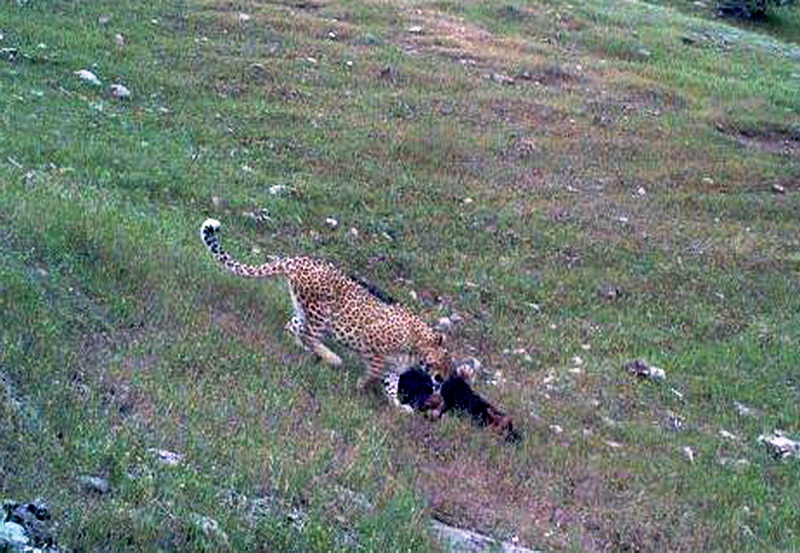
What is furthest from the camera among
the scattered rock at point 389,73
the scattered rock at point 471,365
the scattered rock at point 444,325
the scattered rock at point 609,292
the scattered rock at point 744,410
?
the scattered rock at point 389,73

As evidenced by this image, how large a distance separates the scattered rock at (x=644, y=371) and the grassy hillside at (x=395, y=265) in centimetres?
24

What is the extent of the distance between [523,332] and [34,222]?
6.07 meters

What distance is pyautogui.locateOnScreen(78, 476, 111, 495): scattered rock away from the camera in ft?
27.7

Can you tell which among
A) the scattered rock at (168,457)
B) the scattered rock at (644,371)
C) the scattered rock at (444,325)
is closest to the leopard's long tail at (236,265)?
the scattered rock at (444,325)

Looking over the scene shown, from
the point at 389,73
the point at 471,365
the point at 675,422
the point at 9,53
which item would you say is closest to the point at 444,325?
the point at 471,365

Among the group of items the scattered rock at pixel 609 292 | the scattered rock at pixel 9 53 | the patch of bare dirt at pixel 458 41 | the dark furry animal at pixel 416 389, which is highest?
the dark furry animal at pixel 416 389

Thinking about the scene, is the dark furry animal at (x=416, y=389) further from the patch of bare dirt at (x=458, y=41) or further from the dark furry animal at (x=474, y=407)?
the patch of bare dirt at (x=458, y=41)

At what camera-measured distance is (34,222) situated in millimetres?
13914

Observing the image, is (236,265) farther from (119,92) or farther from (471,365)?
(119,92)

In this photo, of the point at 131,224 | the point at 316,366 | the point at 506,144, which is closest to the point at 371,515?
the point at 316,366

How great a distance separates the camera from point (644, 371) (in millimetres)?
16641

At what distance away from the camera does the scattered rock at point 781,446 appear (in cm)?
1505

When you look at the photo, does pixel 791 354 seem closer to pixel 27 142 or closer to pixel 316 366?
pixel 316 366

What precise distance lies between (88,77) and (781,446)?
493 inches
